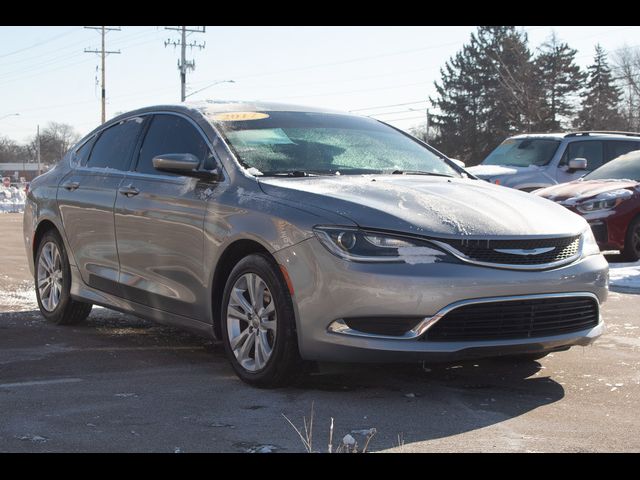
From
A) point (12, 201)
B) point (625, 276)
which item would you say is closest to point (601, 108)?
point (12, 201)

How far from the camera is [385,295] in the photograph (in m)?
4.80

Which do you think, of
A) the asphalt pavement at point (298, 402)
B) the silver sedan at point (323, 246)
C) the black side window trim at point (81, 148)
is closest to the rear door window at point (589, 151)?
the asphalt pavement at point (298, 402)

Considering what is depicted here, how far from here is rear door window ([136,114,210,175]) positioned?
6.20 m

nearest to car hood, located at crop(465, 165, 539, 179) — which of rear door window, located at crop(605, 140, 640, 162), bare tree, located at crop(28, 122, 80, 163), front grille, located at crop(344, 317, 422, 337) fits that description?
rear door window, located at crop(605, 140, 640, 162)

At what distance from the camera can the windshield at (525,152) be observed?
1639 centimetres

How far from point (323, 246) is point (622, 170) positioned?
30.9 ft

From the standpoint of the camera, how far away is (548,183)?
622 inches

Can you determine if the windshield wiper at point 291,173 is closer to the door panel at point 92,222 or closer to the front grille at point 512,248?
the front grille at point 512,248

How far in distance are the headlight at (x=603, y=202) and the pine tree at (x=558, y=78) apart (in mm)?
64378

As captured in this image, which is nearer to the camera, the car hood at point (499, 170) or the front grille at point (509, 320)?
the front grille at point (509, 320)

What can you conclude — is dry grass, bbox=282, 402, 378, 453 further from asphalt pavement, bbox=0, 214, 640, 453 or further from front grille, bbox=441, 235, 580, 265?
front grille, bbox=441, 235, 580, 265

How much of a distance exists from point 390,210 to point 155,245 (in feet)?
5.89
